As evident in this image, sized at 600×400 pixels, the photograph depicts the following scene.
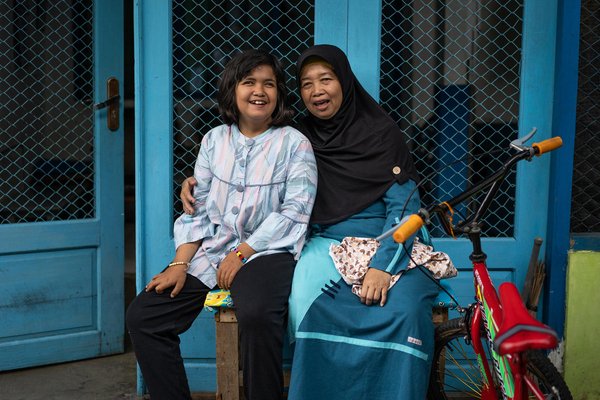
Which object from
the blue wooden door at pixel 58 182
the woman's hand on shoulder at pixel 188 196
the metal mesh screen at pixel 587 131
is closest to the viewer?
the woman's hand on shoulder at pixel 188 196

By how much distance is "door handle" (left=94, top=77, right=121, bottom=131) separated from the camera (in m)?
3.81

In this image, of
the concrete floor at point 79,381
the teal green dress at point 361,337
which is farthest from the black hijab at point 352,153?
the concrete floor at point 79,381

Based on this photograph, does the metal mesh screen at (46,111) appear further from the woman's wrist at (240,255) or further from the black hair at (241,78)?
the woman's wrist at (240,255)

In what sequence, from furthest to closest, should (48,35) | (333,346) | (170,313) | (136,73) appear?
(48,35) < (136,73) < (170,313) < (333,346)

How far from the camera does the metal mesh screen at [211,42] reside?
339 centimetres

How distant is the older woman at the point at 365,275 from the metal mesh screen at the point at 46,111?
3.48ft

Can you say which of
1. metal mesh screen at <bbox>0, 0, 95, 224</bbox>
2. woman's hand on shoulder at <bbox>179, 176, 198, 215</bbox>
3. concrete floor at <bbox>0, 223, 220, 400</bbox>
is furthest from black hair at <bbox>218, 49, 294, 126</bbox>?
concrete floor at <bbox>0, 223, 220, 400</bbox>

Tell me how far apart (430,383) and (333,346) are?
538 millimetres

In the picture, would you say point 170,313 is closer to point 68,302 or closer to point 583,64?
point 68,302

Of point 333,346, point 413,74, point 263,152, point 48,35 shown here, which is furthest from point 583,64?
point 48,35

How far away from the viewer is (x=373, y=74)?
10.9ft

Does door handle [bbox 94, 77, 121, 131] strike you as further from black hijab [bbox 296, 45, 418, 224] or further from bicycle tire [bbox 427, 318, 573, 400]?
bicycle tire [bbox 427, 318, 573, 400]

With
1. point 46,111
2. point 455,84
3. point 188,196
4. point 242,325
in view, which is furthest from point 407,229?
point 46,111

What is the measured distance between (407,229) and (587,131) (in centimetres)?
177
